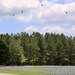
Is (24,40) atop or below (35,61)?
atop

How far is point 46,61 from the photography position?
151375 millimetres

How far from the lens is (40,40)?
15638 cm

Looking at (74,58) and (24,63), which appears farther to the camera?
(74,58)

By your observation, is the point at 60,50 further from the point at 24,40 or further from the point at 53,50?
the point at 24,40

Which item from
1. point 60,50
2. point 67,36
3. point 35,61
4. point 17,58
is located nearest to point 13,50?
point 17,58

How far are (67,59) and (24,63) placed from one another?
21.3 metres

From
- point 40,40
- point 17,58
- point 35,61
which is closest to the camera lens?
point 17,58

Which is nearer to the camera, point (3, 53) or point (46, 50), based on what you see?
point (3, 53)

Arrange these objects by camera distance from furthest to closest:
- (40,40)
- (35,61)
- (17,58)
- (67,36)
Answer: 1. (67,36)
2. (40,40)
3. (35,61)
4. (17,58)

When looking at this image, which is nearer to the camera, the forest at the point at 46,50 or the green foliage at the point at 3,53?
the green foliage at the point at 3,53

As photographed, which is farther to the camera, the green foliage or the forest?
the forest

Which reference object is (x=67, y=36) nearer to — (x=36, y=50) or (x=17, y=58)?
(x=36, y=50)

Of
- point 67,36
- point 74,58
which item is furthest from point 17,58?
point 67,36

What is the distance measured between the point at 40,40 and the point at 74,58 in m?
19.3
